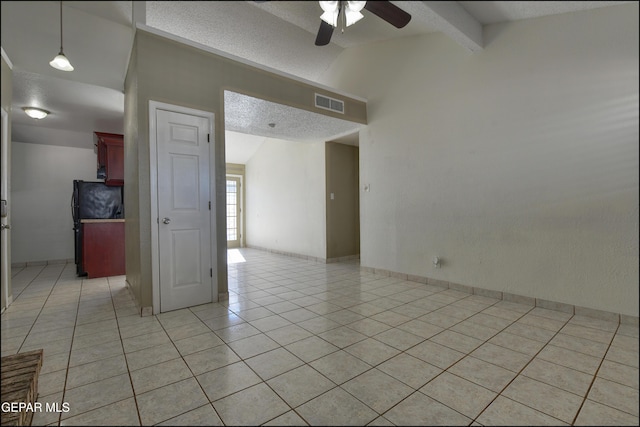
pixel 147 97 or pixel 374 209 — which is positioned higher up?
pixel 147 97

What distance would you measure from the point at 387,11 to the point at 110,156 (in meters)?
4.82

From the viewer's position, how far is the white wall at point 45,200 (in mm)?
5551

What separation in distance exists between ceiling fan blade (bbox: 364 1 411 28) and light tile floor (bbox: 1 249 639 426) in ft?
7.09

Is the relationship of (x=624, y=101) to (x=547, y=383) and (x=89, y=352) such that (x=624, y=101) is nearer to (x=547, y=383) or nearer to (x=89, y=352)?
(x=547, y=383)

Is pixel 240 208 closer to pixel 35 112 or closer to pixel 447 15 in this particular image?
pixel 35 112

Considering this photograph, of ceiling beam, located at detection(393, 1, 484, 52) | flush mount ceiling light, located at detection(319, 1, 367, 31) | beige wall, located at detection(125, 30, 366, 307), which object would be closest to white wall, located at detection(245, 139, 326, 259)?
beige wall, located at detection(125, 30, 366, 307)

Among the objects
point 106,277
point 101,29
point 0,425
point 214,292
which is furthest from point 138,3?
point 106,277

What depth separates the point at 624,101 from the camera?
41.2 inches

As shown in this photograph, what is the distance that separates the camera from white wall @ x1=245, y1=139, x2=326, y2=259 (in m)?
6.16

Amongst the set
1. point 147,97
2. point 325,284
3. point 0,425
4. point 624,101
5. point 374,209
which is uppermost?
point 147,97

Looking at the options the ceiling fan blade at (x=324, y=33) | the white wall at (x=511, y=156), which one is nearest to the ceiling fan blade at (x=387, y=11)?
the ceiling fan blade at (x=324, y=33)

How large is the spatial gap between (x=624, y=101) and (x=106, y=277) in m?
5.99

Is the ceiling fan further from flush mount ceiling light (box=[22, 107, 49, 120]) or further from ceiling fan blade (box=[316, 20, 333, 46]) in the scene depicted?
flush mount ceiling light (box=[22, 107, 49, 120])

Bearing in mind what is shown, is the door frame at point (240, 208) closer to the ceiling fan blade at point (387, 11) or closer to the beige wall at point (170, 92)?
the beige wall at point (170, 92)
